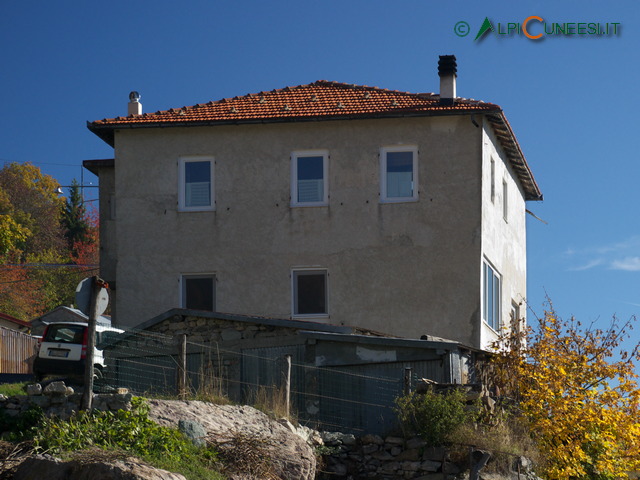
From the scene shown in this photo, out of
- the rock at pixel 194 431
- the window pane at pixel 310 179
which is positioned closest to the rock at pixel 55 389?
the rock at pixel 194 431

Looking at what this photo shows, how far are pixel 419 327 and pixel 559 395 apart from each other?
19.2ft

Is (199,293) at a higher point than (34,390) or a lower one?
higher

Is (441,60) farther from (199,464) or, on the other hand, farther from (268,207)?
(199,464)

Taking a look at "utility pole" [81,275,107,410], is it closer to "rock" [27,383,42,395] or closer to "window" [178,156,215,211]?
"rock" [27,383,42,395]

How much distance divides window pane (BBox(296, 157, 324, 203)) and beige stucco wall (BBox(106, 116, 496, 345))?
316 millimetres

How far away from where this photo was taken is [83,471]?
579 inches

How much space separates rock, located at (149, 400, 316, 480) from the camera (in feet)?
56.7

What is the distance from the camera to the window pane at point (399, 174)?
28.9m

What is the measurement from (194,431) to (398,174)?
44.0ft

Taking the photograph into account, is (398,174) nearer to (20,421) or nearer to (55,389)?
(55,389)

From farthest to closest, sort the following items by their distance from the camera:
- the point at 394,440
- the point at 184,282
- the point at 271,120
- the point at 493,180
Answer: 1. the point at 493,180
2. the point at 184,282
3. the point at 271,120
4. the point at 394,440

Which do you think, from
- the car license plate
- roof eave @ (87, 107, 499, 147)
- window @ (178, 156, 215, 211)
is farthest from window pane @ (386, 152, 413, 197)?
the car license plate

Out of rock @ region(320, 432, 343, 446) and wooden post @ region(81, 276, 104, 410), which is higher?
wooden post @ region(81, 276, 104, 410)

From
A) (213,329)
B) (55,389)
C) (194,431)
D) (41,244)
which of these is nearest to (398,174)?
(213,329)
